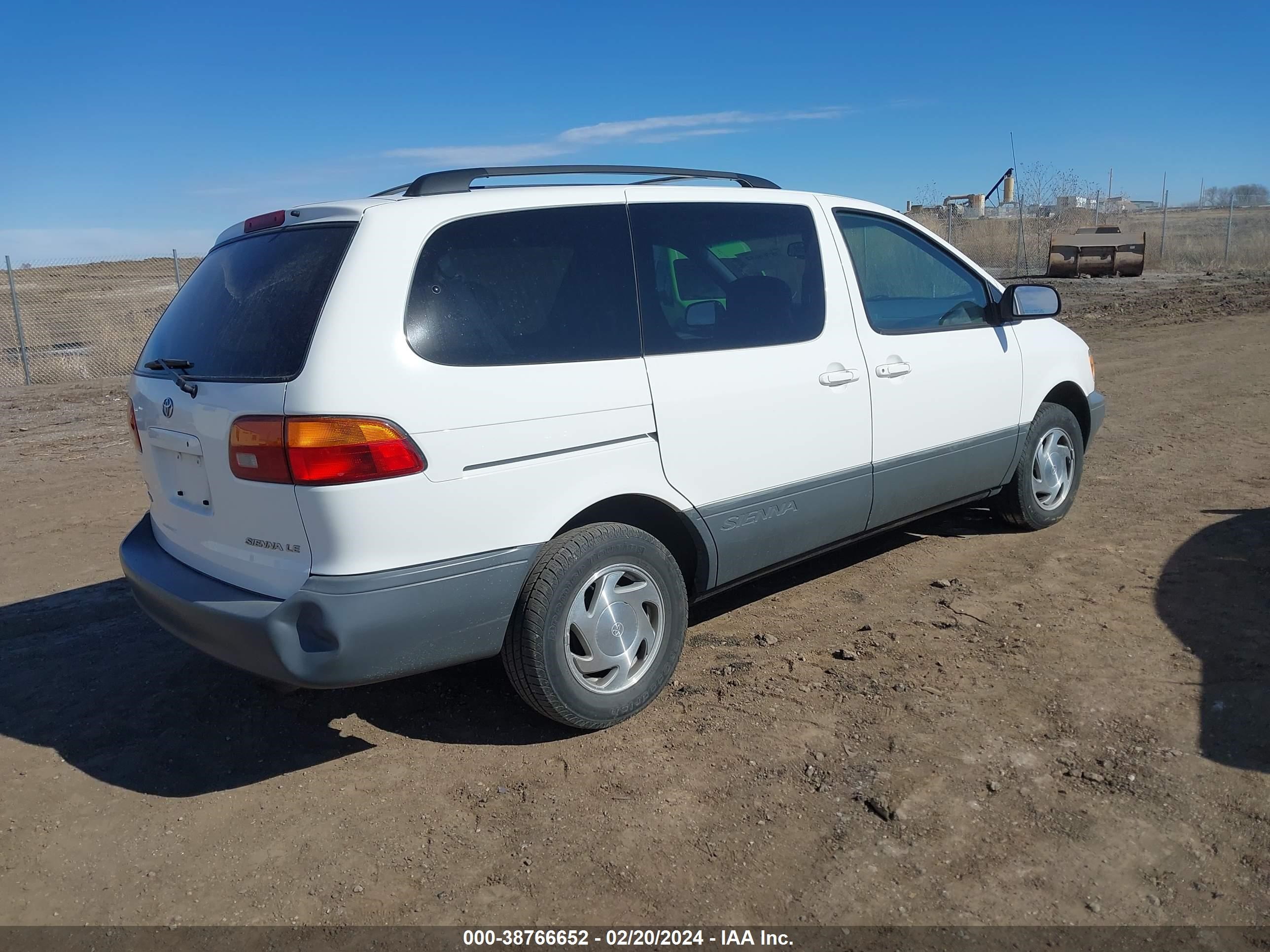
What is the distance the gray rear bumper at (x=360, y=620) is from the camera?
290cm

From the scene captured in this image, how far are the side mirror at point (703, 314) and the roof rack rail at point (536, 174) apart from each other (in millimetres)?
594

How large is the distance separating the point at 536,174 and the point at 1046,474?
11.1 ft

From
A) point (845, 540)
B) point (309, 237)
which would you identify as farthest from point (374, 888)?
point (845, 540)

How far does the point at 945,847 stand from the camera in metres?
2.78

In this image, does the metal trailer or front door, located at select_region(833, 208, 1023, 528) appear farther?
the metal trailer

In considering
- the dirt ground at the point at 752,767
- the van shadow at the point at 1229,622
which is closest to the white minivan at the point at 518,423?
the dirt ground at the point at 752,767

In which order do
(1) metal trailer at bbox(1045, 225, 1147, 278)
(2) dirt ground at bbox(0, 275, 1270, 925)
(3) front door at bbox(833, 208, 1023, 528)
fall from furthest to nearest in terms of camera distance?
(1) metal trailer at bbox(1045, 225, 1147, 278) → (3) front door at bbox(833, 208, 1023, 528) → (2) dirt ground at bbox(0, 275, 1270, 925)

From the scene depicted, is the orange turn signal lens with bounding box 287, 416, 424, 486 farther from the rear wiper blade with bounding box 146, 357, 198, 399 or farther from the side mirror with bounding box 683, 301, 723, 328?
the side mirror with bounding box 683, 301, 723, 328

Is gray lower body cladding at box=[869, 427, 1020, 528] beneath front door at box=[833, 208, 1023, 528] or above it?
beneath

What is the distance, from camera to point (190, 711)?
388cm

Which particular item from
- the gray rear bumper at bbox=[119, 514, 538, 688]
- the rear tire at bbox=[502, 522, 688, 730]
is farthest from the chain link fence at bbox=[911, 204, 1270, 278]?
the gray rear bumper at bbox=[119, 514, 538, 688]

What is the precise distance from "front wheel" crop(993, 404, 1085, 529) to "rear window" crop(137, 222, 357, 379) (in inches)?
149

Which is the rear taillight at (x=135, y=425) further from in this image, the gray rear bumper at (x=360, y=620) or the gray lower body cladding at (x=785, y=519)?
the gray lower body cladding at (x=785, y=519)

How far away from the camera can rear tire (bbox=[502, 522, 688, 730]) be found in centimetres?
325
